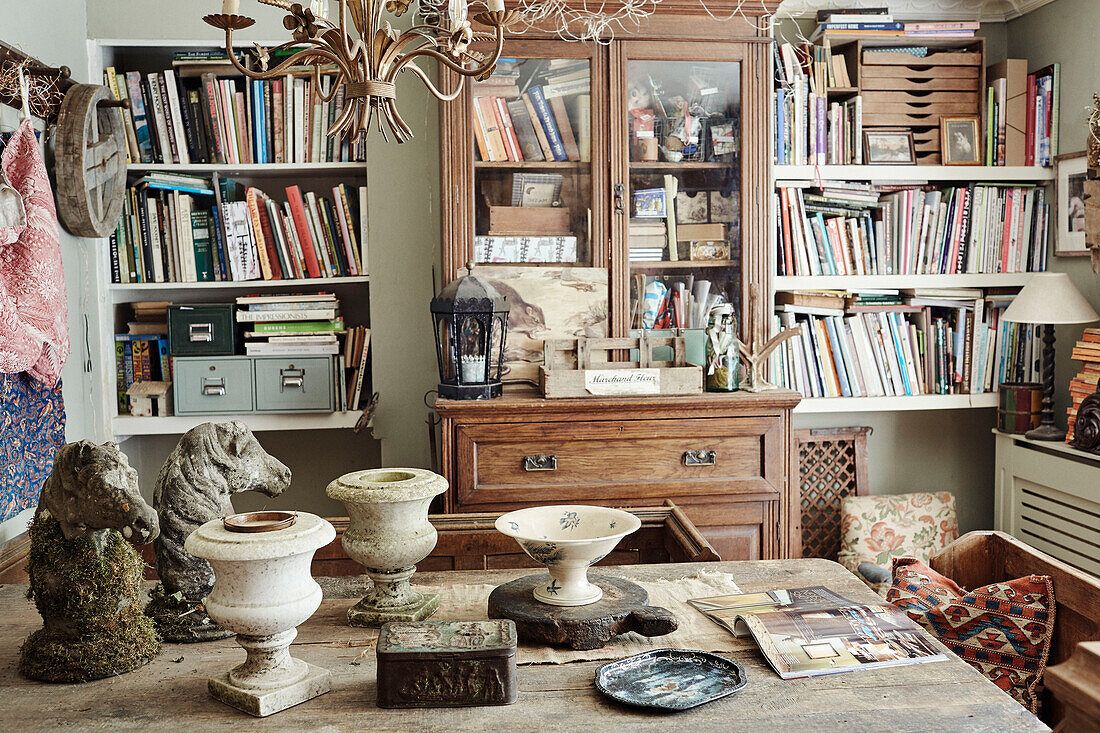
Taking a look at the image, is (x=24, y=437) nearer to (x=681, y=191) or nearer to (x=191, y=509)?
(x=191, y=509)

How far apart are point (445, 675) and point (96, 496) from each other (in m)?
0.52

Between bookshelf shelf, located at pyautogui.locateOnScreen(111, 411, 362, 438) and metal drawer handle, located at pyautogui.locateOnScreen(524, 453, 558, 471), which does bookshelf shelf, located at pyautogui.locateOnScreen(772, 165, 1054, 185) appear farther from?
bookshelf shelf, located at pyautogui.locateOnScreen(111, 411, 362, 438)

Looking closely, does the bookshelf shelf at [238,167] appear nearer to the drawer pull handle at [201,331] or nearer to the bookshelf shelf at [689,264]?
the drawer pull handle at [201,331]

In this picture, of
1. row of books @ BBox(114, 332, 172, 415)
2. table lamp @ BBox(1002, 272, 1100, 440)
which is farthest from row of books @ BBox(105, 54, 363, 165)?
table lamp @ BBox(1002, 272, 1100, 440)

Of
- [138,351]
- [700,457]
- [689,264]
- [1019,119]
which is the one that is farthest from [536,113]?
[1019,119]

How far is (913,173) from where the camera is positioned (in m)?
3.09

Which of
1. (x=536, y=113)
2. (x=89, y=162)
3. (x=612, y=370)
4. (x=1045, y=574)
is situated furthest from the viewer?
(x=536, y=113)

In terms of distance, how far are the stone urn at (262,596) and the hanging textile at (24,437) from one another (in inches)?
51.6

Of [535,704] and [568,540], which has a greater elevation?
[568,540]

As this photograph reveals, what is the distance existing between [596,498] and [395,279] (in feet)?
3.49

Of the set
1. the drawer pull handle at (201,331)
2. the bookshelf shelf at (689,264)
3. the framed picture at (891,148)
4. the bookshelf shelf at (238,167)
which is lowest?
the drawer pull handle at (201,331)

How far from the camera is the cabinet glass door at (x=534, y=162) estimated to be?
2.79 metres

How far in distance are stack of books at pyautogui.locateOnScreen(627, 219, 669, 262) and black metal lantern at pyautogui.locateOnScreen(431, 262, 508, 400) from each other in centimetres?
48

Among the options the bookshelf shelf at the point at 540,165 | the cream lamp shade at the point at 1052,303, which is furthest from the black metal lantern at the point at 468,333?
the cream lamp shade at the point at 1052,303
